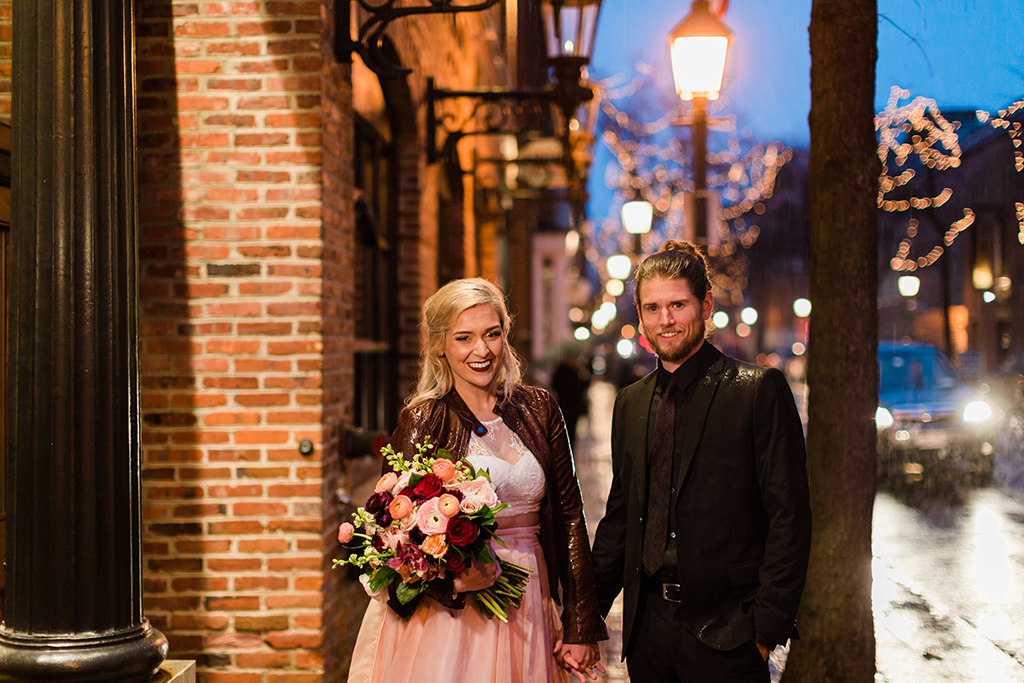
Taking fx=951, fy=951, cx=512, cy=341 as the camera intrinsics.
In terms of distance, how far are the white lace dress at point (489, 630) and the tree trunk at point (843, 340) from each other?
1.77 metres

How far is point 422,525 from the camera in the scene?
110 inches

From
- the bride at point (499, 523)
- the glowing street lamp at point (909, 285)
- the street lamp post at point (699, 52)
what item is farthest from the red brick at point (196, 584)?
the glowing street lamp at point (909, 285)

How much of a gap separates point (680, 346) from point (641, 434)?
1.07 feet

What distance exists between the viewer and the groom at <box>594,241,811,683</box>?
2842mm

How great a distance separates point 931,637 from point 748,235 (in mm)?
42076

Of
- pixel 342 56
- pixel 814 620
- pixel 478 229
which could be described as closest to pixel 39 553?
pixel 342 56

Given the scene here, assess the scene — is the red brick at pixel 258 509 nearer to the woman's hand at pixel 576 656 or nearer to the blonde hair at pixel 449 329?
the blonde hair at pixel 449 329

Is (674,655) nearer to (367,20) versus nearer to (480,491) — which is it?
(480,491)

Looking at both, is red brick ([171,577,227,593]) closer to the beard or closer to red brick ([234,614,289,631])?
red brick ([234,614,289,631])

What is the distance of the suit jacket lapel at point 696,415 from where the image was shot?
297 centimetres

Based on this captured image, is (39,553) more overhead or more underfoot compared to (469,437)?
more underfoot

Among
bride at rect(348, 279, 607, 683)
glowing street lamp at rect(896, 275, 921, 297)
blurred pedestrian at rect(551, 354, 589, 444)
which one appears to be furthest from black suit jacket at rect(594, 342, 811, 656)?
glowing street lamp at rect(896, 275, 921, 297)

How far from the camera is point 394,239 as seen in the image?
8.05 m

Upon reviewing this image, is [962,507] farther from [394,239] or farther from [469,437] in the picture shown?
[469,437]
